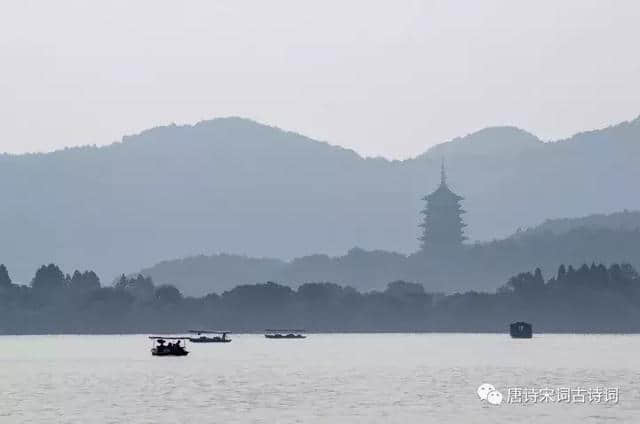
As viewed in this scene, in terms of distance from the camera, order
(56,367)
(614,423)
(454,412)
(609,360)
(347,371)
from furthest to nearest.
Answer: (609,360), (56,367), (347,371), (454,412), (614,423)

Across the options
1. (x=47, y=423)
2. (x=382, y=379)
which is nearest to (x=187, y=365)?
(x=382, y=379)

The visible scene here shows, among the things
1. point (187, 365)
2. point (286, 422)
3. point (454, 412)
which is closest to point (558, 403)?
point (454, 412)

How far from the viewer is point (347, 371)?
541 feet

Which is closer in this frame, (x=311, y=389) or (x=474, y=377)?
(x=311, y=389)

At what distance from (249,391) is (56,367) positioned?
53.8m

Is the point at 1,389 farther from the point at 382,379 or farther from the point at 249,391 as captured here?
the point at 382,379

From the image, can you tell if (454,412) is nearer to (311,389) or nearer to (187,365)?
(311,389)

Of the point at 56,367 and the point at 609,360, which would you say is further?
the point at 609,360

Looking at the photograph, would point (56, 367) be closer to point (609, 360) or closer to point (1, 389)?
point (1, 389)

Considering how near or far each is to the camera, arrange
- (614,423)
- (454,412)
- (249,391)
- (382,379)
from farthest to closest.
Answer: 1. (382,379)
2. (249,391)
3. (454,412)
4. (614,423)

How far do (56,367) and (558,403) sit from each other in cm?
7799

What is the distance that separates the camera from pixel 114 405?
11506 cm

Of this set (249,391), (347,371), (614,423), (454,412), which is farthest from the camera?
(347,371)

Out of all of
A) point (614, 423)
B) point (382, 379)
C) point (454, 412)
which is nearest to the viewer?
point (614, 423)
